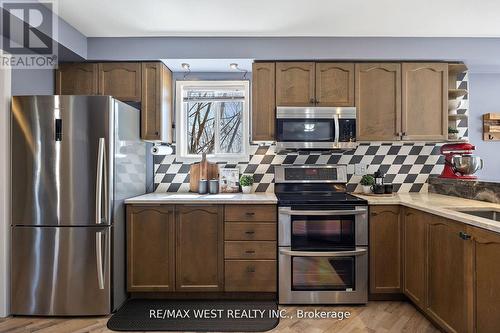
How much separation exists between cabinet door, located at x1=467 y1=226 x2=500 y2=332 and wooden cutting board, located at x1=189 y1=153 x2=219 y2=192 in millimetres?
2229

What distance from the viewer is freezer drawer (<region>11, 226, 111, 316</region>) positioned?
233 centimetres

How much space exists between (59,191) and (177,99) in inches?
59.3

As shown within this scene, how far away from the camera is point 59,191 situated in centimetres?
232

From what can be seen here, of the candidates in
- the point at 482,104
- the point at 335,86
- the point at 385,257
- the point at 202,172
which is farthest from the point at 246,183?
the point at 482,104

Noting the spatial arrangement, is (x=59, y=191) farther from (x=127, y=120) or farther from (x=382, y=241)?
(x=382, y=241)

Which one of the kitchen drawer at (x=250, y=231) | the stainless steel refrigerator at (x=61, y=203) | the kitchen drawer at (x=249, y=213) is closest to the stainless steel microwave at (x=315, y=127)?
the kitchen drawer at (x=249, y=213)

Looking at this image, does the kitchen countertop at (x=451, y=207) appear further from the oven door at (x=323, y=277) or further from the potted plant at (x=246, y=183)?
the potted plant at (x=246, y=183)

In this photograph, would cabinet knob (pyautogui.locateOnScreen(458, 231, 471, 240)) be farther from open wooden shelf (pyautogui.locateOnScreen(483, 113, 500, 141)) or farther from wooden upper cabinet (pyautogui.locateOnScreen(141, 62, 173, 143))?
wooden upper cabinet (pyautogui.locateOnScreen(141, 62, 173, 143))

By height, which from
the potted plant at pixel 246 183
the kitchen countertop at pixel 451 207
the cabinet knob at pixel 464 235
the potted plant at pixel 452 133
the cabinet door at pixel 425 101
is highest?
the cabinet door at pixel 425 101

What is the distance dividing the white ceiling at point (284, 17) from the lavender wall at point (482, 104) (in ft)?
1.99

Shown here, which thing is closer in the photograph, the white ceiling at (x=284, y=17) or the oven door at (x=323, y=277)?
the white ceiling at (x=284, y=17)

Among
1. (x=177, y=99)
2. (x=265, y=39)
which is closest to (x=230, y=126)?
(x=177, y=99)

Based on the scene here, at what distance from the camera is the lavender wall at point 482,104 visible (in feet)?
10.8

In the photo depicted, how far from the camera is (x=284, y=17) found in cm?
250
